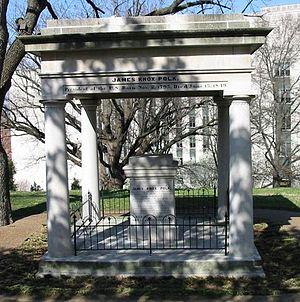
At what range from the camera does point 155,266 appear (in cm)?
789

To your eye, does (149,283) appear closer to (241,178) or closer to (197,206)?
(241,178)

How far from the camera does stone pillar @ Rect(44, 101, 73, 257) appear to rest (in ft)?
26.8

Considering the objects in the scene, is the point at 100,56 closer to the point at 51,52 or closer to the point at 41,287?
the point at 51,52

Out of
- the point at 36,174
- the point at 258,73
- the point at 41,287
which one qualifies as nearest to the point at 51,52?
the point at 41,287

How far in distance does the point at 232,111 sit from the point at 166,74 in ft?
4.44

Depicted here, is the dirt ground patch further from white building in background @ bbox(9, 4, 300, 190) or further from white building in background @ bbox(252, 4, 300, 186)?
white building in background @ bbox(252, 4, 300, 186)

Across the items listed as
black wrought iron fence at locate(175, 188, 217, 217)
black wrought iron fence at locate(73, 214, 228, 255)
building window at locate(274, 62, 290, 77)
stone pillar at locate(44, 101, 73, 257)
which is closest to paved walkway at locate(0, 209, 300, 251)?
black wrought iron fence at locate(175, 188, 217, 217)

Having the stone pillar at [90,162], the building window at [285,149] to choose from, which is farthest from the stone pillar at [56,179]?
the building window at [285,149]

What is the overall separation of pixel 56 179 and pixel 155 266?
93.6 inches

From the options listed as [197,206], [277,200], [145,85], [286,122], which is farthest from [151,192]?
[286,122]

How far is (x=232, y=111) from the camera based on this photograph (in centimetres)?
798

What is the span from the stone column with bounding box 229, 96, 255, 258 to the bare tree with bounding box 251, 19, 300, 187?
28101mm

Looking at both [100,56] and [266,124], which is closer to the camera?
[100,56]

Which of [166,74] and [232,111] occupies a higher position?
[166,74]
